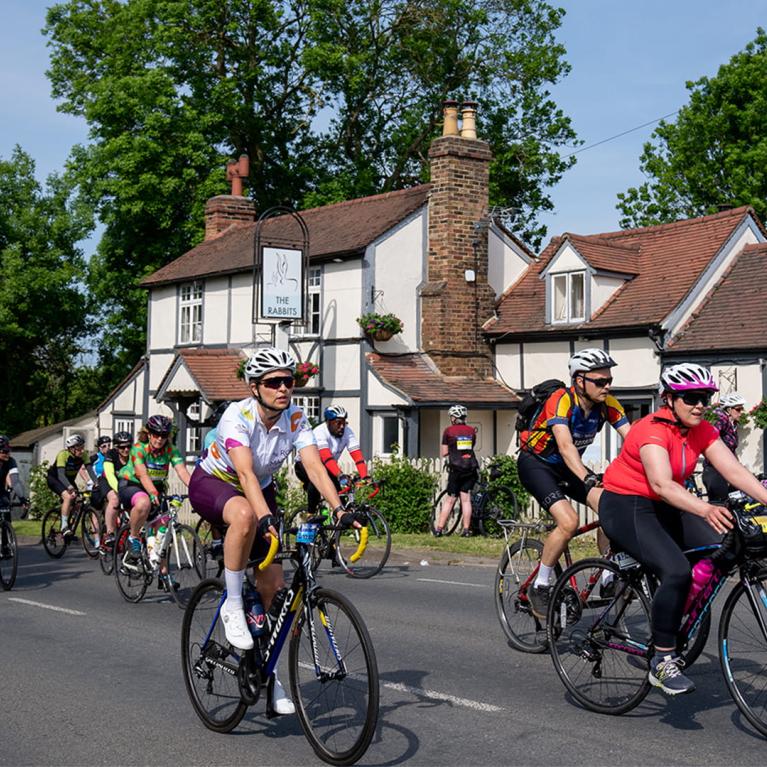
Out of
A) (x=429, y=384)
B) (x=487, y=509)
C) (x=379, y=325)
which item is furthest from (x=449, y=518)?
(x=379, y=325)

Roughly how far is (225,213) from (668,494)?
33298 millimetres

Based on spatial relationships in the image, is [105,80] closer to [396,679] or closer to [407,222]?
[407,222]

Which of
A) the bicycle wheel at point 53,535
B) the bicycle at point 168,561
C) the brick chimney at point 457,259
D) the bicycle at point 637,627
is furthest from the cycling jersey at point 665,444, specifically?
the brick chimney at point 457,259

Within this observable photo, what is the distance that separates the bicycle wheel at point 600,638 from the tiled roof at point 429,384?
2025cm

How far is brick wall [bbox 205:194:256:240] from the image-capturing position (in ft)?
125

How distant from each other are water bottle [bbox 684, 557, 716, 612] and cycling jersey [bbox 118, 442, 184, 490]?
7170mm

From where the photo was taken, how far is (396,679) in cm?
767

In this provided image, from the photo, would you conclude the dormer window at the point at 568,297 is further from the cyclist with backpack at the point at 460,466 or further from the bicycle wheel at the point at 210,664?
the bicycle wheel at the point at 210,664

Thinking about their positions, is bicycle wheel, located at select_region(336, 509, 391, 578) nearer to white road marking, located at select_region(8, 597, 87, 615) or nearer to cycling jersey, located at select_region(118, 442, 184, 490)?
cycling jersey, located at select_region(118, 442, 184, 490)

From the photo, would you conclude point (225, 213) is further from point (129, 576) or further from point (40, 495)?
point (129, 576)

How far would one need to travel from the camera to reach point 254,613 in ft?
20.0

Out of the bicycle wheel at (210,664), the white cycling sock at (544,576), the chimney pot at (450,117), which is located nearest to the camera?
the bicycle wheel at (210,664)

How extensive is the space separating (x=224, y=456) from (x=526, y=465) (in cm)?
259

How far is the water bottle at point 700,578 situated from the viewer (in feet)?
19.8
